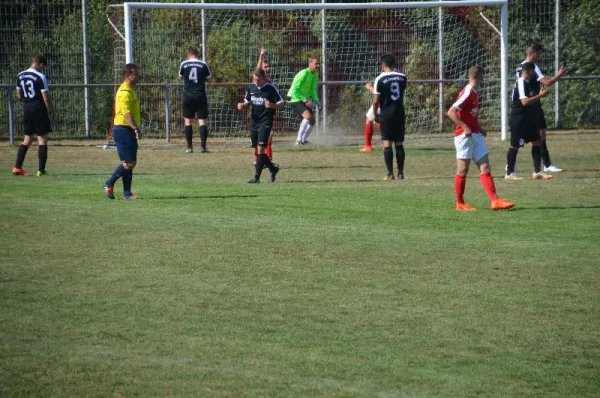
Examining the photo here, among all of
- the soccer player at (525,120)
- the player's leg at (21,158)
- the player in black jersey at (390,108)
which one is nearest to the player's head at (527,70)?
the soccer player at (525,120)

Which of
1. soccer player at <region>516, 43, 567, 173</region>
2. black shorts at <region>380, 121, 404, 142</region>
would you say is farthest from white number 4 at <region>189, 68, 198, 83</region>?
soccer player at <region>516, 43, 567, 173</region>

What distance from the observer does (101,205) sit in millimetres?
13688

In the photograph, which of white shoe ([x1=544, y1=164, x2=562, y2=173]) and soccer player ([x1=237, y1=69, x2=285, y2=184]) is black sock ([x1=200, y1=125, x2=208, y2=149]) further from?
white shoe ([x1=544, y1=164, x2=562, y2=173])

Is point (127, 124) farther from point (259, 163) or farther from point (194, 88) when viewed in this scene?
point (194, 88)

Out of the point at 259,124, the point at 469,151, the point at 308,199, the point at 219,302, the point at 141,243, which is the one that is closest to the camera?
the point at 219,302

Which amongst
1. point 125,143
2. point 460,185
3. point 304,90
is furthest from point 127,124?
point 304,90

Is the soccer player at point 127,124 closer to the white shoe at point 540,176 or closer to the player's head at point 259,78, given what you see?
the player's head at point 259,78

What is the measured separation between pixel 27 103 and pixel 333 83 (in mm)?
9508

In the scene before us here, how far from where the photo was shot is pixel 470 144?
13000 millimetres

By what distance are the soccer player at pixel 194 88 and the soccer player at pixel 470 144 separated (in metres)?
10.00

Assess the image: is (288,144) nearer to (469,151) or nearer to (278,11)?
(278,11)

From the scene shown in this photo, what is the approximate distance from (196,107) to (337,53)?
5487mm

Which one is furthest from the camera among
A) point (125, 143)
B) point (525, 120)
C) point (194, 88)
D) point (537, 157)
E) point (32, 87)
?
point (194, 88)

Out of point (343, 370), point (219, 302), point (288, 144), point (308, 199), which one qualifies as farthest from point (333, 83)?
point (343, 370)
